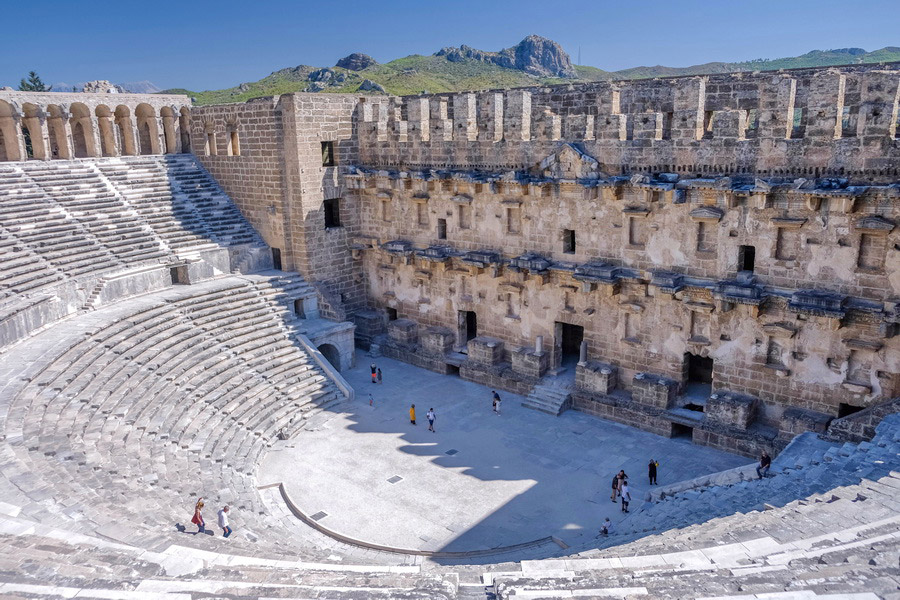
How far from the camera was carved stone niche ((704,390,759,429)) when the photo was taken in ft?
51.5

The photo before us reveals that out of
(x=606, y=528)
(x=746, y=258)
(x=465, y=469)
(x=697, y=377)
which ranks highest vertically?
(x=746, y=258)

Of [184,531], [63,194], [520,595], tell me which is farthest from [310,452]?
[63,194]

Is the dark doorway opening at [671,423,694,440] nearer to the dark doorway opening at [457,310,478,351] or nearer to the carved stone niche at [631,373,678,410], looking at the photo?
the carved stone niche at [631,373,678,410]

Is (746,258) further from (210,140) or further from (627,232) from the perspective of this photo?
(210,140)

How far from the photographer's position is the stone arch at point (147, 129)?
80.0 feet

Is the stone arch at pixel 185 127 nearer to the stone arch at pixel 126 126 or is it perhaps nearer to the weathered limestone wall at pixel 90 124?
the weathered limestone wall at pixel 90 124

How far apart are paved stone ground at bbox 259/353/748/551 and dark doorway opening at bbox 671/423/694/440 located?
1.29ft

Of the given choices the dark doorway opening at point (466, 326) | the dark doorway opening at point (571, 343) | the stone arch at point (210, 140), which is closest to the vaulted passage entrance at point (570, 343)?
the dark doorway opening at point (571, 343)

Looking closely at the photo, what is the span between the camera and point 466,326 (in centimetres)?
2183

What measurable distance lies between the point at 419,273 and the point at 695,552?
14.4m

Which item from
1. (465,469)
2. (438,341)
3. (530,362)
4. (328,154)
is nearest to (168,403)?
(465,469)

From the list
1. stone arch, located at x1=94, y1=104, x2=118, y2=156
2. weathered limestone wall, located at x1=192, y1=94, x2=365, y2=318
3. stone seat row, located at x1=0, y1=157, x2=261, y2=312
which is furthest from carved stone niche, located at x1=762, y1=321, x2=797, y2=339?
stone arch, located at x1=94, y1=104, x2=118, y2=156

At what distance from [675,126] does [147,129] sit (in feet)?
60.5

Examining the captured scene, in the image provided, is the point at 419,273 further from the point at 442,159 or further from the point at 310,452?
the point at 310,452
